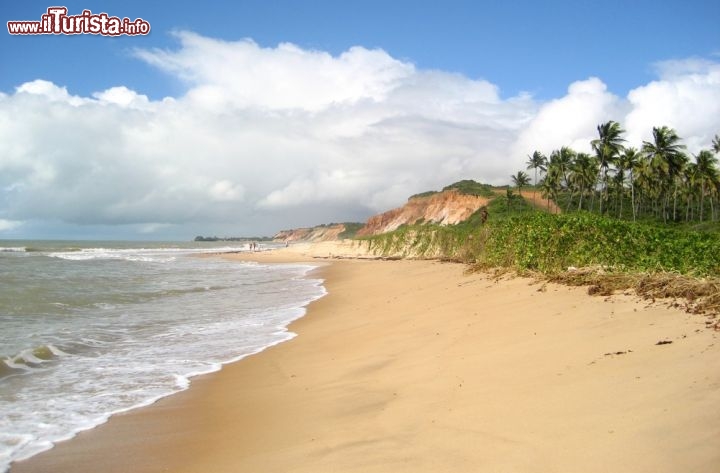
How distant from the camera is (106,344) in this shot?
9.79 meters

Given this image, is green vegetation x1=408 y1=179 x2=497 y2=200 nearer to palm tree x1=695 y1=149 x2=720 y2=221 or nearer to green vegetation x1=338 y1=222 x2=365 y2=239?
palm tree x1=695 y1=149 x2=720 y2=221

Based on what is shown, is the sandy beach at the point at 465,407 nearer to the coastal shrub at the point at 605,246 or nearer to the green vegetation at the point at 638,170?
the coastal shrub at the point at 605,246

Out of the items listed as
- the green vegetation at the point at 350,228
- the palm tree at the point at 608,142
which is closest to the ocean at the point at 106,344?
the palm tree at the point at 608,142

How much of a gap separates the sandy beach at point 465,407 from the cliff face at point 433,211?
75.1 m

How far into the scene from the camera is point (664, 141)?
2029 inches

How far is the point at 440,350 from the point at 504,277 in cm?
624

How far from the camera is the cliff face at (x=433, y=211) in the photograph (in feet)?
279

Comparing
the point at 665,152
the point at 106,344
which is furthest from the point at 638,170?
the point at 106,344

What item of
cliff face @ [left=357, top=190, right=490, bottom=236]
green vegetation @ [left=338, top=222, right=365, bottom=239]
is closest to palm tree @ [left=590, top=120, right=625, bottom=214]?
cliff face @ [left=357, top=190, right=490, bottom=236]

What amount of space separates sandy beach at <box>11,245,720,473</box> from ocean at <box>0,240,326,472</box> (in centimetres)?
57

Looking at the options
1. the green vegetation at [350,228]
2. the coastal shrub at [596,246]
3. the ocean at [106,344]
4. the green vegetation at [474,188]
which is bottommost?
the ocean at [106,344]

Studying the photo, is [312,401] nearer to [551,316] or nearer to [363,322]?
[551,316]

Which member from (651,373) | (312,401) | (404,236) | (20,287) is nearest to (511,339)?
(651,373)

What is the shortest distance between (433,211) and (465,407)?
9048 cm
